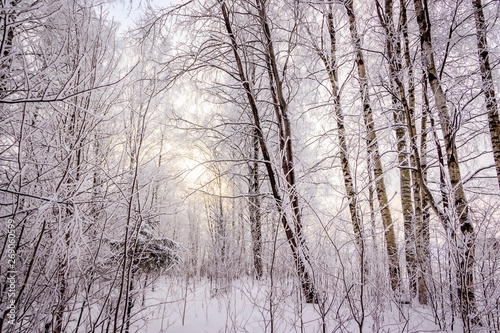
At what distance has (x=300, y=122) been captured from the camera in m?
10.3

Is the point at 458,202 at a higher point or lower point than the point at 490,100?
lower

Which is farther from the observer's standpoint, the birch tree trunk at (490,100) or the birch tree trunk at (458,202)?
the birch tree trunk at (490,100)

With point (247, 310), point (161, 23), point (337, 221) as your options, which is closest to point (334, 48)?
point (161, 23)

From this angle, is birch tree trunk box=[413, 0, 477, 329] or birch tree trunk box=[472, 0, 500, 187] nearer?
Answer: birch tree trunk box=[413, 0, 477, 329]

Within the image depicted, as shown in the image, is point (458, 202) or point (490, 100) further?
point (490, 100)


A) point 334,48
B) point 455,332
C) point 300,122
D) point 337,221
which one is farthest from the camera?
point 300,122

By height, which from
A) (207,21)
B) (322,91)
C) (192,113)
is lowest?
(322,91)

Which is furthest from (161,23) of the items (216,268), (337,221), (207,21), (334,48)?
(216,268)

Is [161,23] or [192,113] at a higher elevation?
[192,113]

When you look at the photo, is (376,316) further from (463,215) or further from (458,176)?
(458,176)

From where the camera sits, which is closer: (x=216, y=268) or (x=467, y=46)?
(x=467, y=46)

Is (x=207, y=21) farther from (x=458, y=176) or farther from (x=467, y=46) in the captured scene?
(x=467, y=46)

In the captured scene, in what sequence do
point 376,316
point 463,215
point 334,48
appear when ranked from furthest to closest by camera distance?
point 334,48 → point 376,316 → point 463,215

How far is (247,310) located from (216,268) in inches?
140
